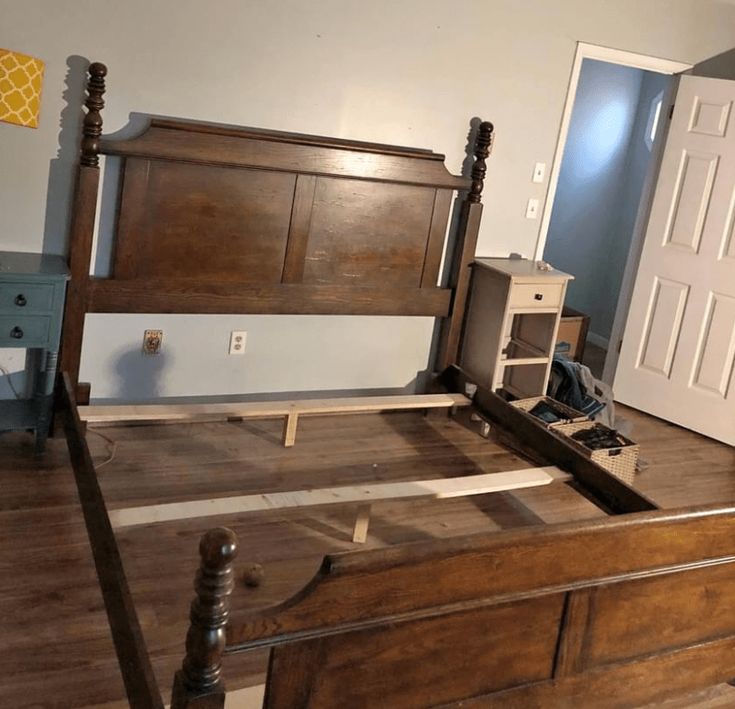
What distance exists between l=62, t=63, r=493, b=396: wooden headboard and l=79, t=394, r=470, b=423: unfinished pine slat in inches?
15.4

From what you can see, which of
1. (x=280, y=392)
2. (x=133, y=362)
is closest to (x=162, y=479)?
(x=133, y=362)

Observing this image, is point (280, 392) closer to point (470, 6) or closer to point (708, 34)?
point (470, 6)

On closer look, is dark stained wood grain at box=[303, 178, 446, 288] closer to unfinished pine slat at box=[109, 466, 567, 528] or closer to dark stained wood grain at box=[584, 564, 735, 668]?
unfinished pine slat at box=[109, 466, 567, 528]

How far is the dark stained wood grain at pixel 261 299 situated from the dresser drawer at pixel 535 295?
37 centimetres

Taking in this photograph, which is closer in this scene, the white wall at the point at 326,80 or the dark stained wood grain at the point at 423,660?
the dark stained wood grain at the point at 423,660

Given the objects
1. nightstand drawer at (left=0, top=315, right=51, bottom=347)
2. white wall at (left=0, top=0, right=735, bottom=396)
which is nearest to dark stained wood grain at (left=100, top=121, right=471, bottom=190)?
white wall at (left=0, top=0, right=735, bottom=396)

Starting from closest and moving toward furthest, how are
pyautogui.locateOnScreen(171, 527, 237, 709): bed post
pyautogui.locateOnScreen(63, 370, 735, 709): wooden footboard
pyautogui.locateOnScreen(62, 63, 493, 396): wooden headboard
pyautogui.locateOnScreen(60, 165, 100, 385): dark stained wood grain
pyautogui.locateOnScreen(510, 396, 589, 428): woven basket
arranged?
pyautogui.locateOnScreen(171, 527, 237, 709): bed post, pyautogui.locateOnScreen(63, 370, 735, 709): wooden footboard, pyautogui.locateOnScreen(60, 165, 100, 385): dark stained wood grain, pyautogui.locateOnScreen(62, 63, 493, 396): wooden headboard, pyautogui.locateOnScreen(510, 396, 589, 428): woven basket

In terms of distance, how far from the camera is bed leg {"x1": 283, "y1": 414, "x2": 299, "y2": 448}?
4.09 metres

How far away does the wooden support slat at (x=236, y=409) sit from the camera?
370 cm

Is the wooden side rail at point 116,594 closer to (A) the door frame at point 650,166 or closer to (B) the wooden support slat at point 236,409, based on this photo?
(B) the wooden support slat at point 236,409

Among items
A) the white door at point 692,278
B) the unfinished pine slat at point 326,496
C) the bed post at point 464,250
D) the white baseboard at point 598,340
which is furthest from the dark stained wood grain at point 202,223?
the white baseboard at point 598,340

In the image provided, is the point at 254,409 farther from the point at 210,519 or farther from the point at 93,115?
the point at 93,115

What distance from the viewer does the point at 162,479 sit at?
144 inches

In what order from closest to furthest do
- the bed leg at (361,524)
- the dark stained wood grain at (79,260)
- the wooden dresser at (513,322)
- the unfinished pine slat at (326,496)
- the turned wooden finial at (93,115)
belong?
the unfinished pine slat at (326,496), the bed leg at (361,524), the turned wooden finial at (93,115), the dark stained wood grain at (79,260), the wooden dresser at (513,322)
